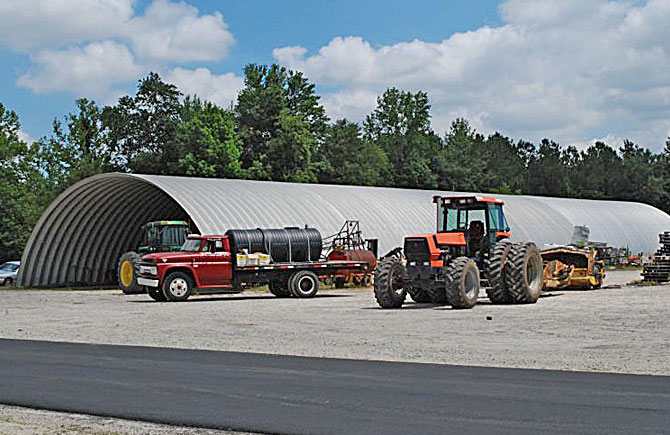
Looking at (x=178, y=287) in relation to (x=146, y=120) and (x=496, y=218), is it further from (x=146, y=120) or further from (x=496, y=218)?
(x=146, y=120)

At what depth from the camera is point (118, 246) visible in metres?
42.6

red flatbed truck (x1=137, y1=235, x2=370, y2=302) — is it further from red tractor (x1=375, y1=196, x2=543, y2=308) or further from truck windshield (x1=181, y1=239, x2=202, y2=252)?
red tractor (x1=375, y1=196, x2=543, y2=308)

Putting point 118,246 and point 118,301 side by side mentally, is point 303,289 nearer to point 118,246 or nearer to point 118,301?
point 118,301

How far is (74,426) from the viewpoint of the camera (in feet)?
30.2

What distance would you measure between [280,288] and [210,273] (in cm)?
265

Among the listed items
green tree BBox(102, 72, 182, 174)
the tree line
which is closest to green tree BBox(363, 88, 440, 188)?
the tree line

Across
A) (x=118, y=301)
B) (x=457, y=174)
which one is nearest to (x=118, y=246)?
(x=118, y=301)

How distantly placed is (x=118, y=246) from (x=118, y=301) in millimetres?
13477

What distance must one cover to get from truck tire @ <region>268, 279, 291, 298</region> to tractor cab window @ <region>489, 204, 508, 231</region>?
27.5 feet

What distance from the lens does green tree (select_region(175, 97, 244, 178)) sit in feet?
205

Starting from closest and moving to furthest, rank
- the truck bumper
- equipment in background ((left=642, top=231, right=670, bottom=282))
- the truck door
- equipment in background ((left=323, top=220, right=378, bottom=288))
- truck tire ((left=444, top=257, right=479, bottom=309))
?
truck tire ((left=444, top=257, right=479, bottom=309)) < the truck bumper < the truck door < equipment in background ((left=323, top=220, right=378, bottom=288)) < equipment in background ((left=642, top=231, right=670, bottom=282))

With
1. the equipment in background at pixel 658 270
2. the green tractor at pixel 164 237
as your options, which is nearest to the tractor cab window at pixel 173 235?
the green tractor at pixel 164 237

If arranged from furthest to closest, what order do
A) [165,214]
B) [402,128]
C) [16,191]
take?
[402,128]
[16,191]
[165,214]

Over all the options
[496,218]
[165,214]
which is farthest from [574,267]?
[165,214]
